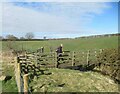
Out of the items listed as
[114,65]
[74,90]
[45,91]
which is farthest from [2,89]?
[114,65]

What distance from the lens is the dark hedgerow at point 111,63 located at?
2027 cm

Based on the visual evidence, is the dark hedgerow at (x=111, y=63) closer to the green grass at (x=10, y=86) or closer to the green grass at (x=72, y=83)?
the green grass at (x=72, y=83)

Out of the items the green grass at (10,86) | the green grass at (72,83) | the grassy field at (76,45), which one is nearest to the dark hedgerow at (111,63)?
the green grass at (72,83)

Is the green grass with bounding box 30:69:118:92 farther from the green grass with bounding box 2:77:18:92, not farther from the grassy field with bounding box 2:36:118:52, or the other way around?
the grassy field with bounding box 2:36:118:52

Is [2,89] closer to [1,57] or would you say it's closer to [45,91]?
[45,91]

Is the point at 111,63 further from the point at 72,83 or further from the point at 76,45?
the point at 76,45

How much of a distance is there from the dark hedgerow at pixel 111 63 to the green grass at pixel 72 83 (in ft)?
2.54

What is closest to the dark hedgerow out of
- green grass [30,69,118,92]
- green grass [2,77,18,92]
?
green grass [30,69,118,92]

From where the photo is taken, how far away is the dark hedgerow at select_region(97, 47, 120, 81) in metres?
20.3

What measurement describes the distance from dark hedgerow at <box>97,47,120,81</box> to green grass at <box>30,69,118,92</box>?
2.54 ft

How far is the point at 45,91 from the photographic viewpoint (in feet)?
47.1

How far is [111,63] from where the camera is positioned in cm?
2078

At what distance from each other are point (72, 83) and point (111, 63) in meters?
5.18

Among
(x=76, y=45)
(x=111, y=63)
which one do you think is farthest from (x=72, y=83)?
(x=76, y=45)
